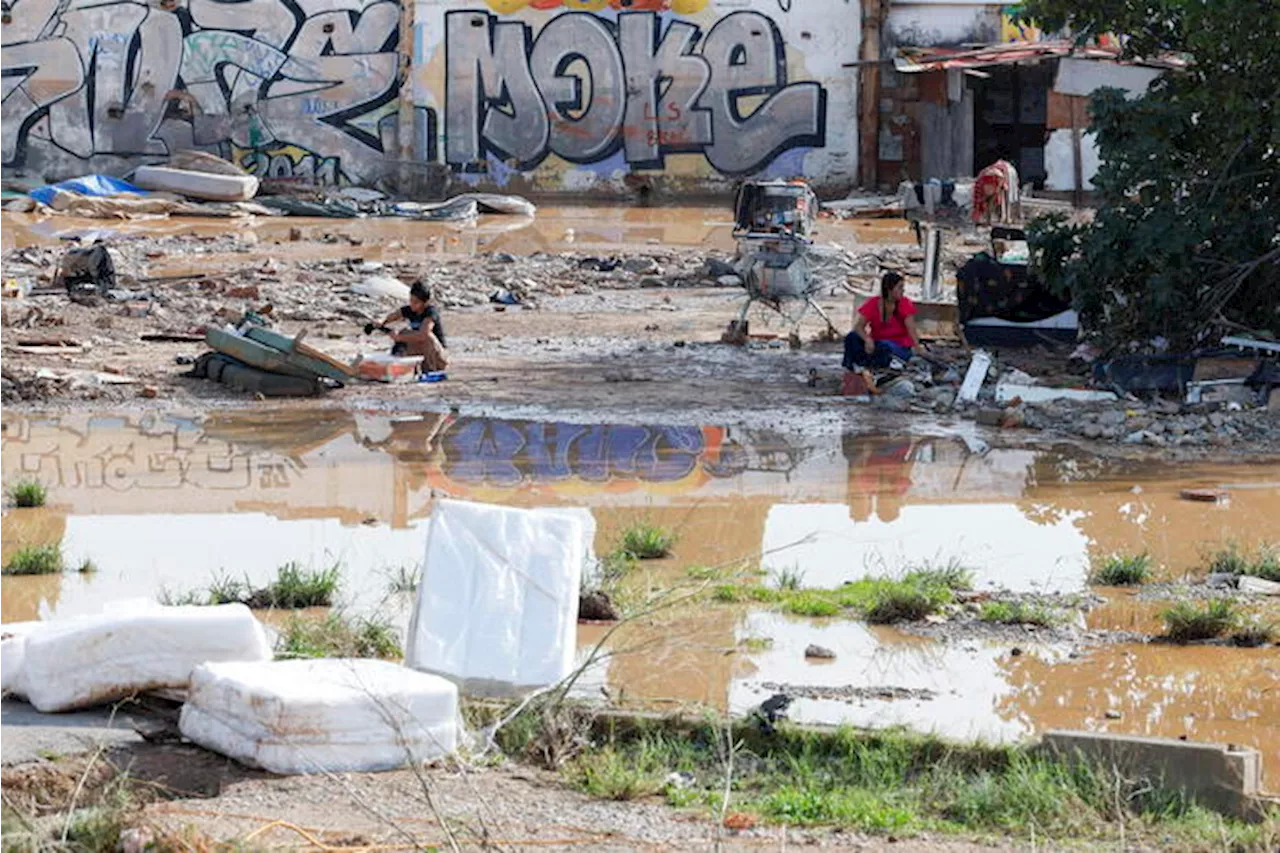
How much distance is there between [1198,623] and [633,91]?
26768 mm

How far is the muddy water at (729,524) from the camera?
735 centimetres

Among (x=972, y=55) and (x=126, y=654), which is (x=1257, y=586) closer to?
(x=126, y=654)

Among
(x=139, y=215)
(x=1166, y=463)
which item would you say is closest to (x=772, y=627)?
(x=1166, y=463)

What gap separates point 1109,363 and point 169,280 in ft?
32.3

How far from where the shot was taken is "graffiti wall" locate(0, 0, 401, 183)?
3347 centimetres

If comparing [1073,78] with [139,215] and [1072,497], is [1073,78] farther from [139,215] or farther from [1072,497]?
[139,215]

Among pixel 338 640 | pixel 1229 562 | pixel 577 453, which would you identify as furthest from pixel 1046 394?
pixel 338 640

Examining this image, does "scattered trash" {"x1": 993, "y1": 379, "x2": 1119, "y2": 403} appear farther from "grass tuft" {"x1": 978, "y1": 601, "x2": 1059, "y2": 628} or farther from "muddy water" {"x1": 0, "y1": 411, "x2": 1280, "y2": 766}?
"grass tuft" {"x1": 978, "y1": 601, "x2": 1059, "y2": 628}

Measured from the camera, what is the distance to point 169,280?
66.1ft

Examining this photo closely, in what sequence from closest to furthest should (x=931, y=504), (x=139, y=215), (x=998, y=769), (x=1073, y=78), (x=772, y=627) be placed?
(x=998, y=769), (x=772, y=627), (x=931, y=504), (x=1073, y=78), (x=139, y=215)

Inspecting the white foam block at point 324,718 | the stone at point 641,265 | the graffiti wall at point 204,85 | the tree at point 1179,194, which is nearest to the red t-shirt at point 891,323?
the tree at point 1179,194

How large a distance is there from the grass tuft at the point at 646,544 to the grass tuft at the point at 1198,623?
2482mm

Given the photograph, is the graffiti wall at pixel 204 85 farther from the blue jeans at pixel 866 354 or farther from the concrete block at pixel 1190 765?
the concrete block at pixel 1190 765

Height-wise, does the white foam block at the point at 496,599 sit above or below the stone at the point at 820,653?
above
